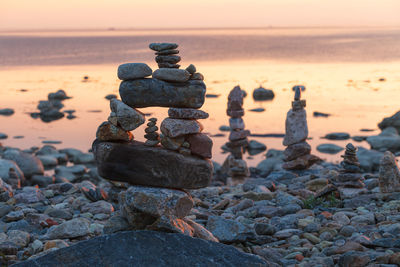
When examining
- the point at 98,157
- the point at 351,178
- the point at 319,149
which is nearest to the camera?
the point at 98,157

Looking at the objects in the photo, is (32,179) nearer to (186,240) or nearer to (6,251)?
(6,251)

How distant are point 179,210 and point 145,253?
1.16 m

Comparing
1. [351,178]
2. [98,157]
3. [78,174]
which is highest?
[98,157]

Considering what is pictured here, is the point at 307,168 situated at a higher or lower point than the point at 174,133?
lower

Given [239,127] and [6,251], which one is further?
[239,127]

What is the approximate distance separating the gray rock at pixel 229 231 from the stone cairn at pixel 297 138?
778 centimetres

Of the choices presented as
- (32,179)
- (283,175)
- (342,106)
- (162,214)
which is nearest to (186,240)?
(162,214)

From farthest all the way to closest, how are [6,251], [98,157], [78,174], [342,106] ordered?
[342,106] < [78,174] < [6,251] < [98,157]

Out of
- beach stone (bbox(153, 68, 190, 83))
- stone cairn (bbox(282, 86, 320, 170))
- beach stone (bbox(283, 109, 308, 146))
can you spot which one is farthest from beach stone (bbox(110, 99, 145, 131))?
beach stone (bbox(283, 109, 308, 146))

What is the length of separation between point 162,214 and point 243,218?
368 centimetres

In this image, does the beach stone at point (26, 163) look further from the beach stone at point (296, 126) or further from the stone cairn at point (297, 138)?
the beach stone at point (296, 126)

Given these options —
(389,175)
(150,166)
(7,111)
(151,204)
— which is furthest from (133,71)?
(7,111)

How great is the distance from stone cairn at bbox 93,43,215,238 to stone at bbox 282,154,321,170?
9.93 m

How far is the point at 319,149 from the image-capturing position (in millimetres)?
28047
